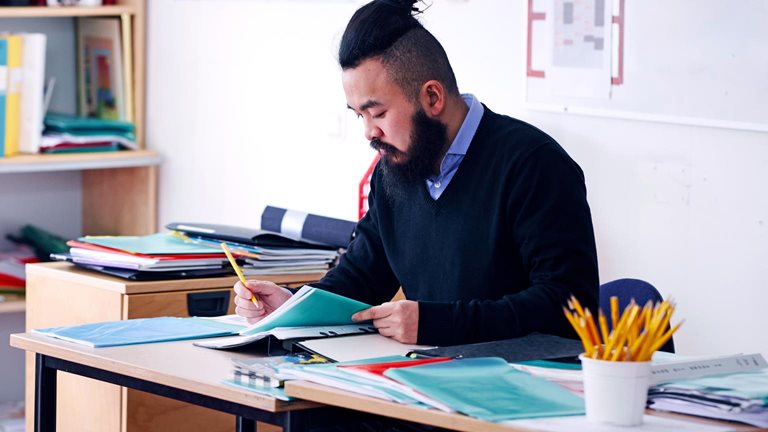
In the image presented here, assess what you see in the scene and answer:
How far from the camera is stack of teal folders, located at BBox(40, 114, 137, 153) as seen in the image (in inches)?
158

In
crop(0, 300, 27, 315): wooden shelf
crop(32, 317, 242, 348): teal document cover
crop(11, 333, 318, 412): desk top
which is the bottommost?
crop(0, 300, 27, 315): wooden shelf

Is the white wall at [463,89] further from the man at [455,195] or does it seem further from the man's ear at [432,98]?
the man's ear at [432,98]

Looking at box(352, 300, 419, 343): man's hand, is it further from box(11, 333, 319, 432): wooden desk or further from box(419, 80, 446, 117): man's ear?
box(419, 80, 446, 117): man's ear

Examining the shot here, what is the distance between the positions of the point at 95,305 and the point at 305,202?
2.94ft

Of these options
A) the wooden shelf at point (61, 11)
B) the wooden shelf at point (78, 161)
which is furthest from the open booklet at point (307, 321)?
the wooden shelf at point (61, 11)

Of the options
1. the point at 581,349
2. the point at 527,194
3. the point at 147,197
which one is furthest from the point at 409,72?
the point at 147,197

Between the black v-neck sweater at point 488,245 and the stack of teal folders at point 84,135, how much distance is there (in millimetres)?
1762

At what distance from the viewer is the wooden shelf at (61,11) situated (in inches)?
156

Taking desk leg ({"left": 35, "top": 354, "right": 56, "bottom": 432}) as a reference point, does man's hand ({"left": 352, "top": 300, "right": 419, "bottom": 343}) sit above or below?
above

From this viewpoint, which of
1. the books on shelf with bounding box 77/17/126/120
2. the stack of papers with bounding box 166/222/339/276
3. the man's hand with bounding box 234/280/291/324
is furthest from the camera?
the books on shelf with bounding box 77/17/126/120

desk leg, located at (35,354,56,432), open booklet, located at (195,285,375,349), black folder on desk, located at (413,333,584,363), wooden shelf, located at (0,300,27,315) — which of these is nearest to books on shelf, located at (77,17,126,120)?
wooden shelf, located at (0,300,27,315)

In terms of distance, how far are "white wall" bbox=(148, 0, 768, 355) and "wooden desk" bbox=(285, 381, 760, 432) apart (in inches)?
42.8

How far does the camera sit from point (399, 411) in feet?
5.40

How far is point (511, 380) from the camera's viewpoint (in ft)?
5.77
